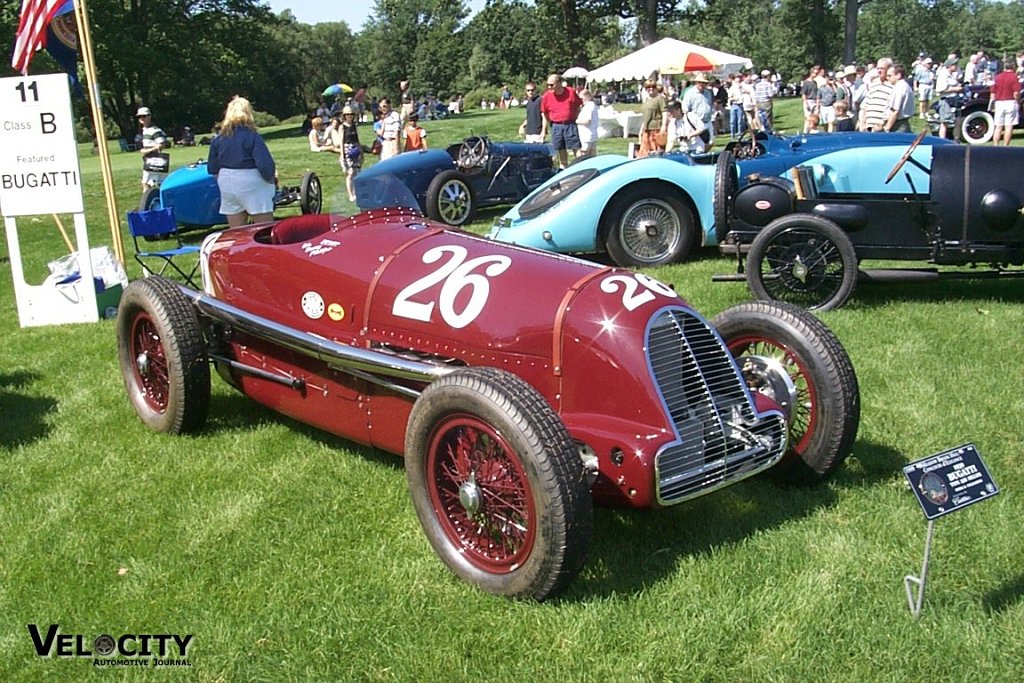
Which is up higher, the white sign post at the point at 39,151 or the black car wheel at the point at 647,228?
the white sign post at the point at 39,151

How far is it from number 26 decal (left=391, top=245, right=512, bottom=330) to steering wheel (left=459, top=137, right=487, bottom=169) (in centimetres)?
858

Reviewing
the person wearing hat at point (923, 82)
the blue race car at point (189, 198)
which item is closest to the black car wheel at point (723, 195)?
the blue race car at point (189, 198)

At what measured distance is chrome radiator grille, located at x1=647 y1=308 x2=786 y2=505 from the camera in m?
3.49

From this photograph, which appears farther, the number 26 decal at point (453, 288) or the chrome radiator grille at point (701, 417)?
the number 26 decal at point (453, 288)

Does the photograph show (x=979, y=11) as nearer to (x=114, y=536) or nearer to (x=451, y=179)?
(x=451, y=179)

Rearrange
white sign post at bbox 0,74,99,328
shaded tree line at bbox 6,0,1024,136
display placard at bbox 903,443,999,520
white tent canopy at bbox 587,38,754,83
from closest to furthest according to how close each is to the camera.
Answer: display placard at bbox 903,443,999,520 < white sign post at bbox 0,74,99,328 < white tent canopy at bbox 587,38,754,83 < shaded tree line at bbox 6,0,1024,136

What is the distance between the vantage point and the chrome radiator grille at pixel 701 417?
138 inches

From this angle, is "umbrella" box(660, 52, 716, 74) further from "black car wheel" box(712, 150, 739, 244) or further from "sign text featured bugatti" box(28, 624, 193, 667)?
"sign text featured bugatti" box(28, 624, 193, 667)

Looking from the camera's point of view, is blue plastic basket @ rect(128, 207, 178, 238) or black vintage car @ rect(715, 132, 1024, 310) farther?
blue plastic basket @ rect(128, 207, 178, 238)

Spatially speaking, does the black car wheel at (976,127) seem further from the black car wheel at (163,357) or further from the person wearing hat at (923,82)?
the black car wheel at (163,357)

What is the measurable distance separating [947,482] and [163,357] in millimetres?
4176

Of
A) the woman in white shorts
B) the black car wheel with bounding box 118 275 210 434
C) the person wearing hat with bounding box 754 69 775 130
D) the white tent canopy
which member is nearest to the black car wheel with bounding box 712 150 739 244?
the woman in white shorts

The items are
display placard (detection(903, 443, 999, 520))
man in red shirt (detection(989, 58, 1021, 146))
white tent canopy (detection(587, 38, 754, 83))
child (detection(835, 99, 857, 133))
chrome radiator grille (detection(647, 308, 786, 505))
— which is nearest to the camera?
display placard (detection(903, 443, 999, 520))

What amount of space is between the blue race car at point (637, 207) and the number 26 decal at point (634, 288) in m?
4.59
